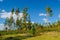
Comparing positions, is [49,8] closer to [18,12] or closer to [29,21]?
[29,21]

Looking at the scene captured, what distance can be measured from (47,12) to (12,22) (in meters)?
35.3

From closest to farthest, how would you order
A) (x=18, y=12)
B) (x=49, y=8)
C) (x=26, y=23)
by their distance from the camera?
(x=49, y=8) < (x=26, y=23) < (x=18, y=12)

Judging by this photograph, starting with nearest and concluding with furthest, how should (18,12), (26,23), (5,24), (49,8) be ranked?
(49,8) → (26,23) → (18,12) → (5,24)

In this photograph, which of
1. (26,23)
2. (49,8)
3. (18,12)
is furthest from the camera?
(18,12)

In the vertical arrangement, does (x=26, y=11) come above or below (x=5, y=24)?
above

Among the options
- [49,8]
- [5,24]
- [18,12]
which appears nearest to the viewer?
[49,8]

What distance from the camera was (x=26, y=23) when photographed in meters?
110

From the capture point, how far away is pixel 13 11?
120 m

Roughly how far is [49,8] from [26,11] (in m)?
19.9

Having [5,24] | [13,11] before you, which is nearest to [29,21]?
[13,11]

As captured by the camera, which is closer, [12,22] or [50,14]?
[50,14]

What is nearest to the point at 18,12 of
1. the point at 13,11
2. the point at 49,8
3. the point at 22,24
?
the point at 13,11

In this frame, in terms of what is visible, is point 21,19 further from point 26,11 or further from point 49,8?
point 49,8

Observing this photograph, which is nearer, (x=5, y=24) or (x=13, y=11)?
(x=13, y=11)
